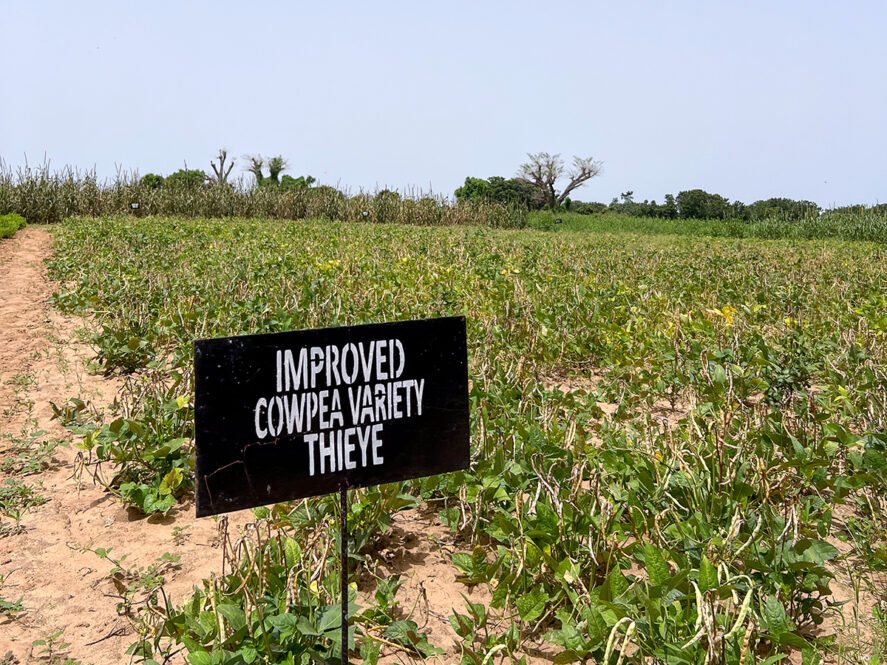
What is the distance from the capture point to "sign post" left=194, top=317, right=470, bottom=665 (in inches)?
66.2

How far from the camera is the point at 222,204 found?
80.6 ft

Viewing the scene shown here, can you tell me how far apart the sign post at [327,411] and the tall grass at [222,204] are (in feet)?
72.4

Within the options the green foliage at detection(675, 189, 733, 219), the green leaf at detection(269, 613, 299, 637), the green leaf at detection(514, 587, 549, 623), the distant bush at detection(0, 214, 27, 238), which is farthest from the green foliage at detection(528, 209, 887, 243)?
the green leaf at detection(269, 613, 299, 637)

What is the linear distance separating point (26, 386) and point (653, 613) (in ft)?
14.4

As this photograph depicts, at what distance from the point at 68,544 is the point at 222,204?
2334 cm

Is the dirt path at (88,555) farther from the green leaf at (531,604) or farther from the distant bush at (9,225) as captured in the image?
the distant bush at (9,225)

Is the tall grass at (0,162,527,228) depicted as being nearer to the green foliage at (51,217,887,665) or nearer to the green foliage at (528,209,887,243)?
the green foliage at (528,209,887,243)

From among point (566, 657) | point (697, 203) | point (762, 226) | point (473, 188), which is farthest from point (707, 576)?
point (473, 188)

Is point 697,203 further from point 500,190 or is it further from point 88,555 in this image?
point 88,555

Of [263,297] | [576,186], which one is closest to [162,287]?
[263,297]

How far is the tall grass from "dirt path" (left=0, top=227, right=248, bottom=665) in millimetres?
19880

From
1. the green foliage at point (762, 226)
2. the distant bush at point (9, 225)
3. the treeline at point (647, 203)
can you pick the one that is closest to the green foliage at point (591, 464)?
the distant bush at point (9, 225)

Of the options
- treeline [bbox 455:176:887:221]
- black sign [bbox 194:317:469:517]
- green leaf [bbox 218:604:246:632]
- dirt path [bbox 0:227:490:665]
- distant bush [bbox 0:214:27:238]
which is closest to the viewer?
Result: black sign [bbox 194:317:469:517]

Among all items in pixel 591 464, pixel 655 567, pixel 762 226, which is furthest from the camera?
pixel 762 226
